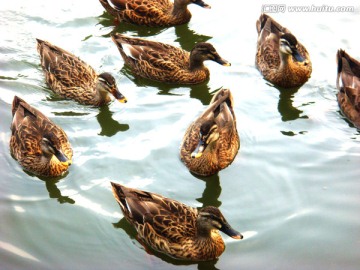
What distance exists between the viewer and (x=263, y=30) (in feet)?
33.9

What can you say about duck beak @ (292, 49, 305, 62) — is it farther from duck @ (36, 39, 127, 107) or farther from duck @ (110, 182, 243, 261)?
duck @ (110, 182, 243, 261)

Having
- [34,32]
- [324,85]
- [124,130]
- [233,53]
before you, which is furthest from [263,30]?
[34,32]

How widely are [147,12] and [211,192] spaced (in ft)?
14.4

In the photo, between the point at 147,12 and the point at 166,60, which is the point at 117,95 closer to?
the point at 166,60

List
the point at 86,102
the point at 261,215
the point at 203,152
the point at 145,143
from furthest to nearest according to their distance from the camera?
the point at 86,102 < the point at 145,143 < the point at 203,152 < the point at 261,215

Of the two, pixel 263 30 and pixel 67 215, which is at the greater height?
pixel 263 30

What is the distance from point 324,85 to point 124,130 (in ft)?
10.6

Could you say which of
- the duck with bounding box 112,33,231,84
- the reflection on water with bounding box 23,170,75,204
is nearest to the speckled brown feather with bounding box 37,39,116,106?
the duck with bounding box 112,33,231,84

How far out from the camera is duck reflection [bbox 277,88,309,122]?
9.23 meters

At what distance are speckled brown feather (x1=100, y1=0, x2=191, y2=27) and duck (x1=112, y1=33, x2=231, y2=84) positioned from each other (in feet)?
3.39

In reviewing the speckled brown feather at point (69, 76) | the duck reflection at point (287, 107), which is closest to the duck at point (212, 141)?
the duck reflection at point (287, 107)

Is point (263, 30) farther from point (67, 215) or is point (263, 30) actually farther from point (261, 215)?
point (67, 215)

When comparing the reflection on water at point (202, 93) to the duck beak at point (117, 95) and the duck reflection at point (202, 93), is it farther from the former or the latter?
the duck beak at point (117, 95)

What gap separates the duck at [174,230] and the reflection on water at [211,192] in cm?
69
